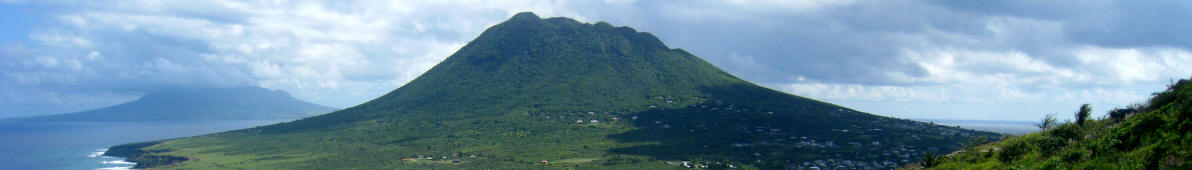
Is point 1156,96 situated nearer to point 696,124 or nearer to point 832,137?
point 832,137

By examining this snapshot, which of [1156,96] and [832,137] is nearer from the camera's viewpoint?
[1156,96]

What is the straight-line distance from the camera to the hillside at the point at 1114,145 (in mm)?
29000

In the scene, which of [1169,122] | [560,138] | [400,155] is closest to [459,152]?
[400,155]

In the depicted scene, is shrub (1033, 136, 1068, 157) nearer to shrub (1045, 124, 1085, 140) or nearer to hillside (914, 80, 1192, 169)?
hillside (914, 80, 1192, 169)

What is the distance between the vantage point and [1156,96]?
42500 millimetres

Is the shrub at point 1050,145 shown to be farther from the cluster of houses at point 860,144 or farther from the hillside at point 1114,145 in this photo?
the cluster of houses at point 860,144

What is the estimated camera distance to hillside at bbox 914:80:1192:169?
29.0 m

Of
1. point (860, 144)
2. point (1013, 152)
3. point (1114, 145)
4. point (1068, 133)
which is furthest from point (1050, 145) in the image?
point (860, 144)

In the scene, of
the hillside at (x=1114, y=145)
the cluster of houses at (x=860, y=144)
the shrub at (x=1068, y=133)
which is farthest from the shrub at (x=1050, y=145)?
the cluster of houses at (x=860, y=144)

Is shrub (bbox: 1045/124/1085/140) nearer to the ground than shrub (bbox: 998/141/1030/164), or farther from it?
farther from it

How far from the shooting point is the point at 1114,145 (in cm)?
3338

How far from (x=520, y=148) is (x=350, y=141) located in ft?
210

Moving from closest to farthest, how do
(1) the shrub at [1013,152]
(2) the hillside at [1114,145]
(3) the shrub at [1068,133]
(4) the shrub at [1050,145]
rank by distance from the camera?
(2) the hillside at [1114,145], (4) the shrub at [1050,145], (1) the shrub at [1013,152], (3) the shrub at [1068,133]

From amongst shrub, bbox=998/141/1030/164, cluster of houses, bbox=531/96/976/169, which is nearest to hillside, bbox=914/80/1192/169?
shrub, bbox=998/141/1030/164
